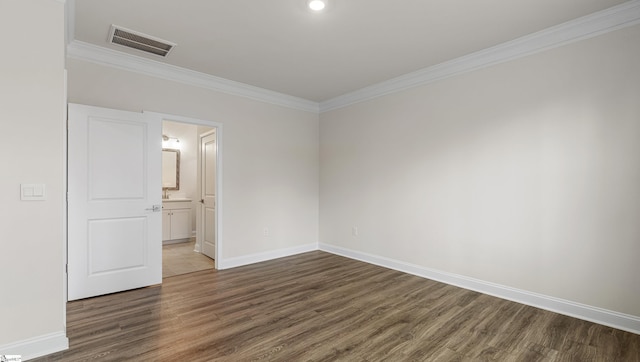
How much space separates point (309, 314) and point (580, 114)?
3218 mm

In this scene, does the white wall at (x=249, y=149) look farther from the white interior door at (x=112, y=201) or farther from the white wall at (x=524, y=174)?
the white wall at (x=524, y=174)

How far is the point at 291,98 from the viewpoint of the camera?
516cm

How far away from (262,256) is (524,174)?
3.75 m

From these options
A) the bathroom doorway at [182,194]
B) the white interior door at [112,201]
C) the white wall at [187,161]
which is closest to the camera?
the white interior door at [112,201]

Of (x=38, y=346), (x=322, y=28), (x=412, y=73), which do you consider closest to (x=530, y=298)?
(x=412, y=73)

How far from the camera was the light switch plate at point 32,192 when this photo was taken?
6.97 ft

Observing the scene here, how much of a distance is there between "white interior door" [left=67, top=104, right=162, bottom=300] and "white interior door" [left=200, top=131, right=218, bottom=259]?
4.05 ft

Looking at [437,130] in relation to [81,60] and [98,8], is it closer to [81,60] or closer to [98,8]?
[98,8]

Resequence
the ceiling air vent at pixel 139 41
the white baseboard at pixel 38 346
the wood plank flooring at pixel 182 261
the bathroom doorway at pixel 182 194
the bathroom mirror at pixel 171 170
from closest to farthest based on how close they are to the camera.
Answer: the white baseboard at pixel 38 346, the ceiling air vent at pixel 139 41, the wood plank flooring at pixel 182 261, the bathroom doorway at pixel 182 194, the bathroom mirror at pixel 171 170

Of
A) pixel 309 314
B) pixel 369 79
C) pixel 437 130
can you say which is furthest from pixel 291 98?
pixel 309 314

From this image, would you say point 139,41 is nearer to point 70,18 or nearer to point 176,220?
point 70,18

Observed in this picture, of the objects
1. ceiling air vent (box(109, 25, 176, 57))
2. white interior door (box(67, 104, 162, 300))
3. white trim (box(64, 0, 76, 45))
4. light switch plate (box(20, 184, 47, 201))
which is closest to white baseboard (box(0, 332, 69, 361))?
light switch plate (box(20, 184, 47, 201))

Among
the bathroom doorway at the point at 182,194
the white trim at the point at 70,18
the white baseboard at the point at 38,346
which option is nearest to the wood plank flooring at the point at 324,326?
the white baseboard at the point at 38,346

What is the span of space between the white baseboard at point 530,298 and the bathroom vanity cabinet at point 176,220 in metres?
4.28
